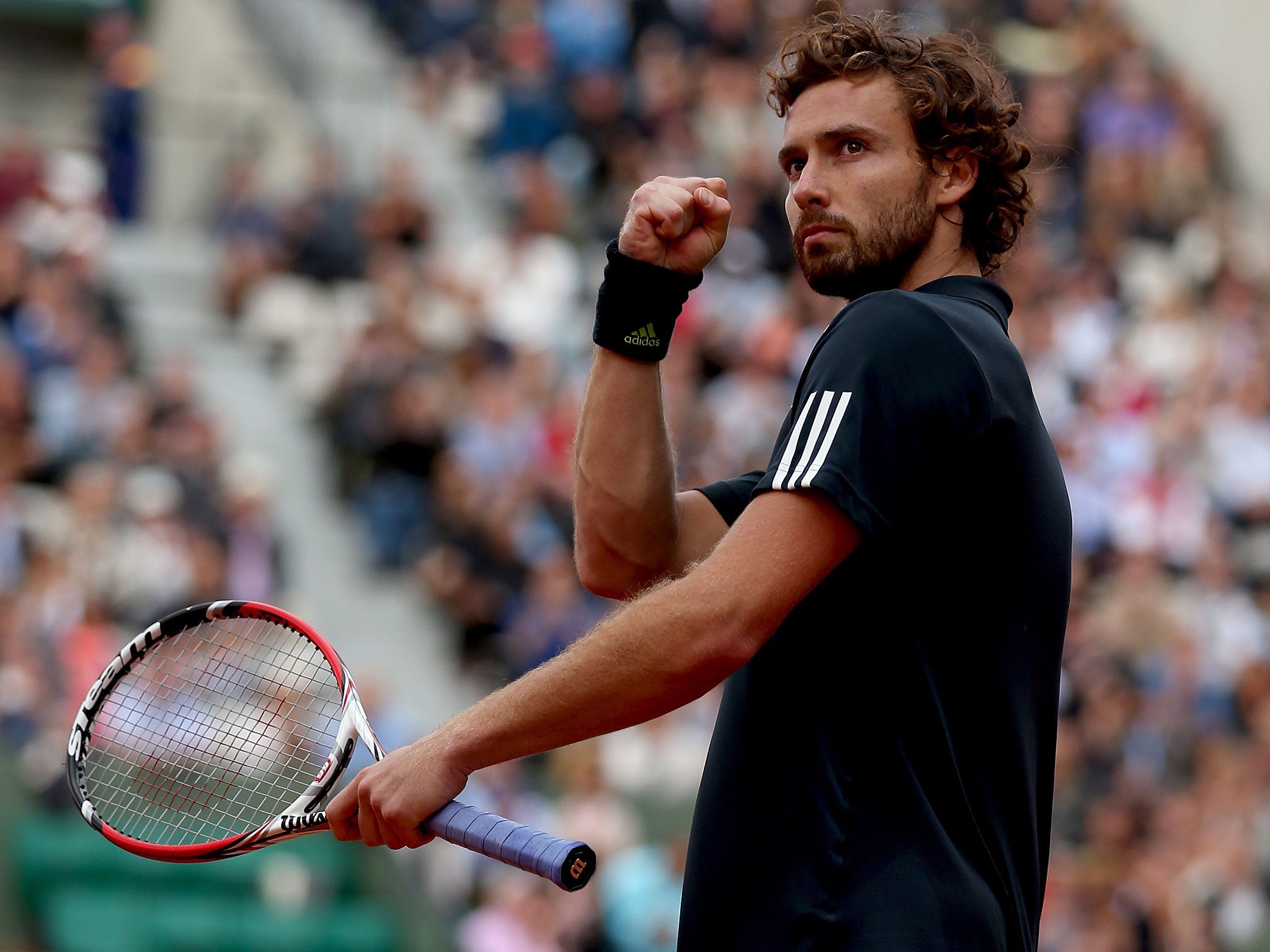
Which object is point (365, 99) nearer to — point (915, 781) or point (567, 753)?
point (567, 753)

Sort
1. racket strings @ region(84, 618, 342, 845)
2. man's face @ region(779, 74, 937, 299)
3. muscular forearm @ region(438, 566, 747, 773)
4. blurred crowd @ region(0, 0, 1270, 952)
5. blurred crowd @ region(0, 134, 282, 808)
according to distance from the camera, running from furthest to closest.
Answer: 1. blurred crowd @ region(0, 0, 1270, 952)
2. blurred crowd @ region(0, 134, 282, 808)
3. racket strings @ region(84, 618, 342, 845)
4. man's face @ region(779, 74, 937, 299)
5. muscular forearm @ region(438, 566, 747, 773)

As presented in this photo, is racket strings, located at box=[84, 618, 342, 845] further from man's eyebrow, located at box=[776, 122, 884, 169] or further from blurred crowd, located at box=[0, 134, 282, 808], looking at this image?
blurred crowd, located at box=[0, 134, 282, 808]

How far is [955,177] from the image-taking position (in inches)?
118

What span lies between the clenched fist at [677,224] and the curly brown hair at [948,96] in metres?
0.23

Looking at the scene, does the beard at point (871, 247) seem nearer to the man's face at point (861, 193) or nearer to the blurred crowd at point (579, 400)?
the man's face at point (861, 193)

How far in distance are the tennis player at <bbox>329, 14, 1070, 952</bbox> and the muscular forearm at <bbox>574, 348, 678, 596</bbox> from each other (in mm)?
384

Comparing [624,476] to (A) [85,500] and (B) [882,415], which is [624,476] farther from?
(A) [85,500]

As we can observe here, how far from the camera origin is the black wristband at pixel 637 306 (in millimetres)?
3094

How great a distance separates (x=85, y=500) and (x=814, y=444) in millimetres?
7402

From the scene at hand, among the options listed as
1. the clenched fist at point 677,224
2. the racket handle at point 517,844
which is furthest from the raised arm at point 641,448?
the racket handle at point 517,844

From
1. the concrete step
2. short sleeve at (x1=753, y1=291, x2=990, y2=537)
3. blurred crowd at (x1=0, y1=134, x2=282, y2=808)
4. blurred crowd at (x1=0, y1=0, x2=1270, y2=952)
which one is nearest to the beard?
short sleeve at (x1=753, y1=291, x2=990, y2=537)

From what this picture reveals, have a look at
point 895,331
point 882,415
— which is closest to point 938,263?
point 895,331

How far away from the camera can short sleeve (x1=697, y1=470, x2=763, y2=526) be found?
3.33 meters

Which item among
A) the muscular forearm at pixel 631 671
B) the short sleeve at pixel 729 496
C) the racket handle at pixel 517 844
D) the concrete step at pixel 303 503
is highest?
the muscular forearm at pixel 631 671
